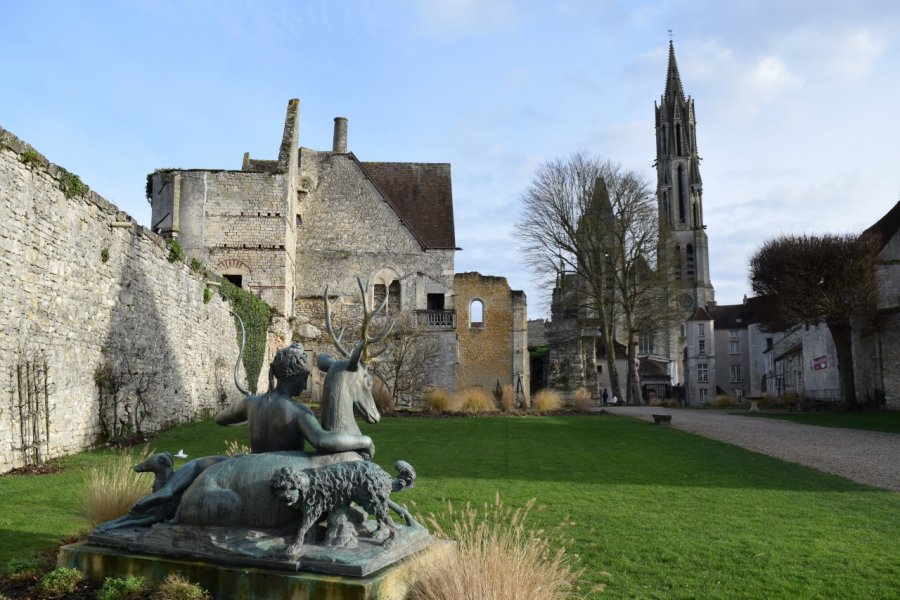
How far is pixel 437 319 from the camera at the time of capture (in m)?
32.7

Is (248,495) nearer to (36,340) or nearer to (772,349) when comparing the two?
(36,340)

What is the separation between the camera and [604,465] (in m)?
11.4

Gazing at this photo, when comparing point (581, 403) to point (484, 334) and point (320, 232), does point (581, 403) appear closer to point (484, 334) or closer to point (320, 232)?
point (484, 334)

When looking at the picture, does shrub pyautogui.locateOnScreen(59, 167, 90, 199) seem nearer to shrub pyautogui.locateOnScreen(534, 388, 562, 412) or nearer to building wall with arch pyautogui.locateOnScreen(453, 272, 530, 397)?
shrub pyautogui.locateOnScreen(534, 388, 562, 412)

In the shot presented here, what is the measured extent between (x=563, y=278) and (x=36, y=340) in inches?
1183

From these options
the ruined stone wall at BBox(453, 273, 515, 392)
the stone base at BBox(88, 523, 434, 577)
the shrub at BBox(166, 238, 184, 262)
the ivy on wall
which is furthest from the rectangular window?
the stone base at BBox(88, 523, 434, 577)

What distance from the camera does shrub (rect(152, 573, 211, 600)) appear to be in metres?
3.70

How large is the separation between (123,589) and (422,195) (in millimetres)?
33173

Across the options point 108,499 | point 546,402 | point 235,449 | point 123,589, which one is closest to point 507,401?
point 546,402

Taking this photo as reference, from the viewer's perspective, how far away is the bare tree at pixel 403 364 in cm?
2542

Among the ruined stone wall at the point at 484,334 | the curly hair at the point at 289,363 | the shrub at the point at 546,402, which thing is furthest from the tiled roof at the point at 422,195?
the curly hair at the point at 289,363

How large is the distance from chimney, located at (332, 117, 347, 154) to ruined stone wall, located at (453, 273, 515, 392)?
28.5 ft

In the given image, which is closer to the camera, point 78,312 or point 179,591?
point 179,591

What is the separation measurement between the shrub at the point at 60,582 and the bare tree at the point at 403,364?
20432mm
